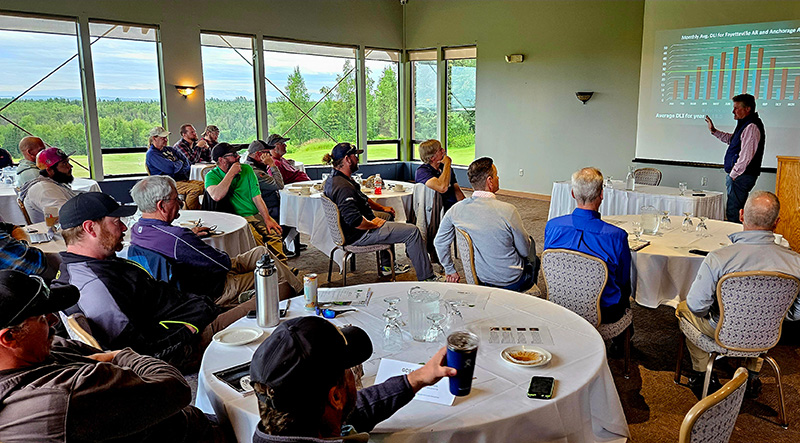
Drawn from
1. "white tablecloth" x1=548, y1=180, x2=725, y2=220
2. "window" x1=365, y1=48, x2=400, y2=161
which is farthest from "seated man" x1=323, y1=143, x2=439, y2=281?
"window" x1=365, y1=48, x2=400, y2=161

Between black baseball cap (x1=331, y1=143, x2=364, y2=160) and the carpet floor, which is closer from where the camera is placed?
the carpet floor

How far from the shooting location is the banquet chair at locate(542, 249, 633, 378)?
115 inches

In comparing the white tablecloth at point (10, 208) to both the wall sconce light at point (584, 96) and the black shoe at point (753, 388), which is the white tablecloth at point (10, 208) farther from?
the wall sconce light at point (584, 96)

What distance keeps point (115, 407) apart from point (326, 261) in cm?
487

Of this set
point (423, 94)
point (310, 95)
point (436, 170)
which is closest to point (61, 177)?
point (436, 170)

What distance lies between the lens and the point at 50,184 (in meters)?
4.58

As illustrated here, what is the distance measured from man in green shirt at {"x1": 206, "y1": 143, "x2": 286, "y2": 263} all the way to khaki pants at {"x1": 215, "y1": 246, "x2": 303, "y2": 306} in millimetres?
1235

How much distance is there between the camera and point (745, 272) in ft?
8.71

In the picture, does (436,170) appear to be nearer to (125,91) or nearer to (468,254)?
(468,254)

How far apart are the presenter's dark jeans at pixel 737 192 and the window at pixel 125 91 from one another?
29.1 ft

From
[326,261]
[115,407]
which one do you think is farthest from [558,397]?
[326,261]

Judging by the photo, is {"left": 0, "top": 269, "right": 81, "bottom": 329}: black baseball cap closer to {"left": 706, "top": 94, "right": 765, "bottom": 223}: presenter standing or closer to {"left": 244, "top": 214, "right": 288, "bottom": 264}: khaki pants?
{"left": 244, "top": 214, "right": 288, "bottom": 264}: khaki pants

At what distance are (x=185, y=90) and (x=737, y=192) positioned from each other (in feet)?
28.3

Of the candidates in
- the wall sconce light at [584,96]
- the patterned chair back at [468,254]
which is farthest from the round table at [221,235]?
the wall sconce light at [584,96]
